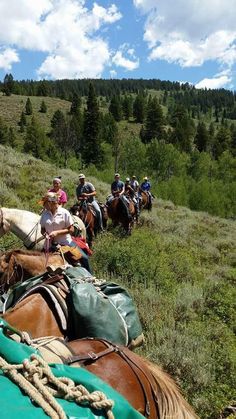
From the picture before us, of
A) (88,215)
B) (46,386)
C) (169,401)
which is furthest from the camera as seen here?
(88,215)

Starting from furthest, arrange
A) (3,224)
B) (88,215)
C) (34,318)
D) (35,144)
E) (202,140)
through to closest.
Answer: (202,140)
(35,144)
(88,215)
(3,224)
(34,318)

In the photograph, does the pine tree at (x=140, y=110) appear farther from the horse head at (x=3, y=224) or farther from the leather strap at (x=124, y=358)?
the leather strap at (x=124, y=358)

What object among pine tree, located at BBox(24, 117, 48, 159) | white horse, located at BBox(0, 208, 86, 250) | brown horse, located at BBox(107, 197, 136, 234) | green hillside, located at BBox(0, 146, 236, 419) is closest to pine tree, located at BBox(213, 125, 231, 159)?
pine tree, located at BBox(24, 117, 48, 159)

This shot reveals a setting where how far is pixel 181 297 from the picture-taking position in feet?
28.7

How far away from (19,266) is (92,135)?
54.1 metres

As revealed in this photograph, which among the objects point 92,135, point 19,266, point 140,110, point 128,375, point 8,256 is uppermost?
point 140,110

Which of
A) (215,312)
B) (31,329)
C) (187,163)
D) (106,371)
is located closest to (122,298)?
(31,329)

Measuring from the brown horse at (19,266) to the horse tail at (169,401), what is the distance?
2444 millimetres

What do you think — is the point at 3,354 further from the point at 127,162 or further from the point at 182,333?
the point at 127,162

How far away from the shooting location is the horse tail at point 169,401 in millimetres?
3223

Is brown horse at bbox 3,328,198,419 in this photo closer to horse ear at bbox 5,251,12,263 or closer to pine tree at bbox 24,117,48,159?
horse ear at bbox 5,251,12,263

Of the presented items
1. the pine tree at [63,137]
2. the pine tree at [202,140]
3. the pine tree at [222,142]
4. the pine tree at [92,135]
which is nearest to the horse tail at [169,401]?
the pine tree at [92,135]

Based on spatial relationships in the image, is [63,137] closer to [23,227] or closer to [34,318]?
[23,227]

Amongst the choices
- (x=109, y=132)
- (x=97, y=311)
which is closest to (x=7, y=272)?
(x=97, y=311)
